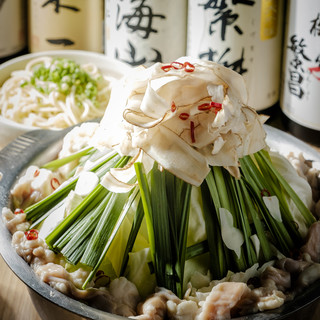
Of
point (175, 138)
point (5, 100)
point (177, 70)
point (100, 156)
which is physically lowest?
point (5, 100)

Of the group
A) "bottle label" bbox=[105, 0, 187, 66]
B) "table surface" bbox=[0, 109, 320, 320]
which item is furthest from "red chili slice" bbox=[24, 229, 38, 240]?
"bottle label" bbox=[105, 0, 187, 66]

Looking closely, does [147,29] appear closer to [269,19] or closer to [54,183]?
[269,19]

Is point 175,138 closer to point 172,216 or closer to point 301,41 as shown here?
point 172,216

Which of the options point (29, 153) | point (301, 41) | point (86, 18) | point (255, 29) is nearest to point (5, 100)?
point (86, 18)

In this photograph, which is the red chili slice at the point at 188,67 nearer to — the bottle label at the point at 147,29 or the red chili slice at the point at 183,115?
the red chili slice at the point at 183,115

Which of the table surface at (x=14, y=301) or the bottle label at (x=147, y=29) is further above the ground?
the bottle label at (x=147, y=29)

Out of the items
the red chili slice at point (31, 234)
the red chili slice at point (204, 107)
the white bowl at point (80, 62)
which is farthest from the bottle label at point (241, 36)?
the red chili slice at point (31, 234)
